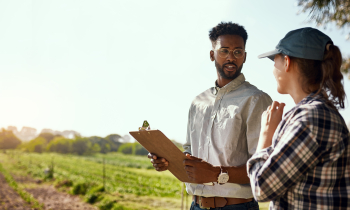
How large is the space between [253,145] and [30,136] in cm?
688

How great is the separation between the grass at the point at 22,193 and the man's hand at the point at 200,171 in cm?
578

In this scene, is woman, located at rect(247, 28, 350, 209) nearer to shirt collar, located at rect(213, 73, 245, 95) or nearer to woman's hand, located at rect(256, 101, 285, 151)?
woman's hand, located at rect(256, 101, 285, 151)

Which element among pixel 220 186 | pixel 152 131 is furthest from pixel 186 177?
pixel 152 131

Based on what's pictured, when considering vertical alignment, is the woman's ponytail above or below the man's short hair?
below

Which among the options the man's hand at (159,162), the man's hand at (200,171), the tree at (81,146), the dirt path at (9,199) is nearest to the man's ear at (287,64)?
the man's hand at (200,171)

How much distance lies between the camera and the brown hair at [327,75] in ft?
2.65

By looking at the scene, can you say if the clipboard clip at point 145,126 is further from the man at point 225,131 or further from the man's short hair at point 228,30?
the man's short hair at point 228,30

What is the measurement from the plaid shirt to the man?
48cm

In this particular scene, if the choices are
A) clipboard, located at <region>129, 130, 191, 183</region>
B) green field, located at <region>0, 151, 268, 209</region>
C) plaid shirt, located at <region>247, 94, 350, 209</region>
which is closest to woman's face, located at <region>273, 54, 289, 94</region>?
plaid shirt, located at <region>247, 94, 350, 209</region>

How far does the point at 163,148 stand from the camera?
4.15ft

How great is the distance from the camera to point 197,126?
159 centimetres

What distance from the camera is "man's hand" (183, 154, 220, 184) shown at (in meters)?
1.23

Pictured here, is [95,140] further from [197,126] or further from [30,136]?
[197,126]

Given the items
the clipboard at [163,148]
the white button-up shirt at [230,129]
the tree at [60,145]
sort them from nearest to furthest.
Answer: the clipboard at [163,148] → the white button-up shirt at [230,129] → the tree at [60,145]
